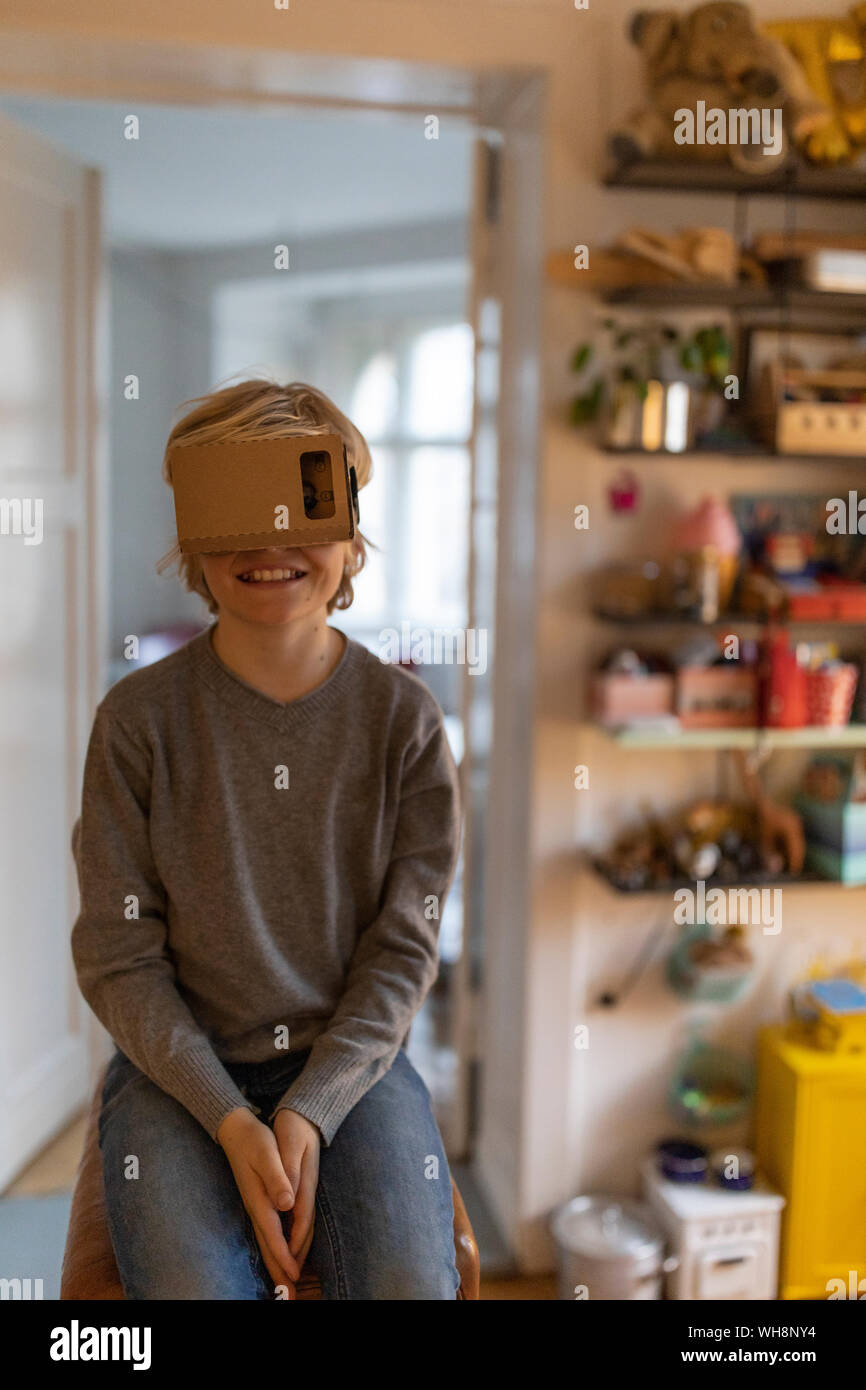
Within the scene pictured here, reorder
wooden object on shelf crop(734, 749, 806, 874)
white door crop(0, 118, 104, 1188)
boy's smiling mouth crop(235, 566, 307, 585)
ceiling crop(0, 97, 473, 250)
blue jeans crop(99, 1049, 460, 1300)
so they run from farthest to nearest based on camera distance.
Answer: ceiling crop(0, 97, 473, 250), white door crop(0, 118, 104, 1188), wooden object on shelf crop(734, 749, 806, 874), boy's smiling mouth crop(235, 566, 307, 585), blue jeans crop(99, 1049, 460, 1300)

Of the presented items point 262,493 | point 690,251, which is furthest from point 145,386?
point 262,493

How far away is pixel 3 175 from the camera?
6.88ft

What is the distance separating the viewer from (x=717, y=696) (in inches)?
79.9

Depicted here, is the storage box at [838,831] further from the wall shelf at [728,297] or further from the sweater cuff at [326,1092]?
the sweater cuff at [326,1092]

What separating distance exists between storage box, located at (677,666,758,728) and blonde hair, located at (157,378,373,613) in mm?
945

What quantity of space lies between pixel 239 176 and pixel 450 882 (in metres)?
2.50

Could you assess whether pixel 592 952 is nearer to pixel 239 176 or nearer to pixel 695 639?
pixel 695 639

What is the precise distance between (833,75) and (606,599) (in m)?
0.91

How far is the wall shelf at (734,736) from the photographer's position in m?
1.95

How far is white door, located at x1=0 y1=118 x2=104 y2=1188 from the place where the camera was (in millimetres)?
2193

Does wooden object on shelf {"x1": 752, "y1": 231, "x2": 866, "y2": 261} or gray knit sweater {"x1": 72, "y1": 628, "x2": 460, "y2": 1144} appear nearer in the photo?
gray knit sweater {"x1": 72, "y1": 628, "x2": 460, "y2": 1144}
